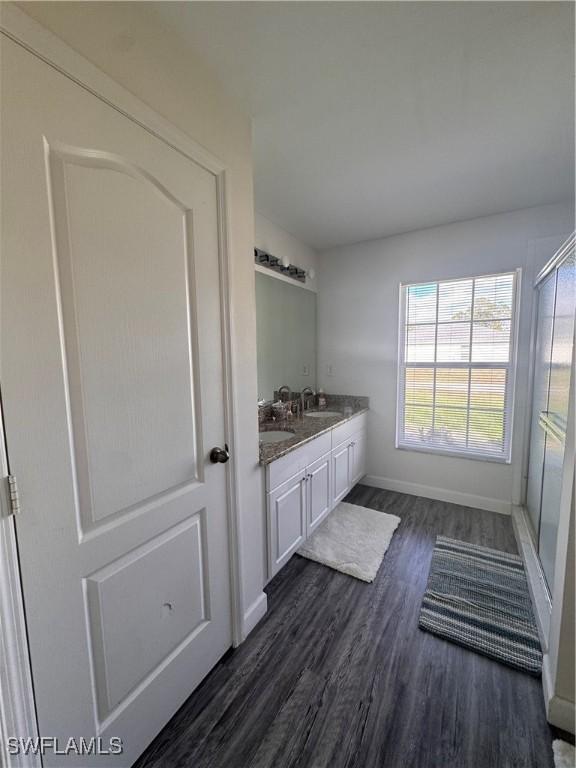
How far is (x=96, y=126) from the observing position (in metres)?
0.87

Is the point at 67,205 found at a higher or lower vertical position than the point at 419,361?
higher

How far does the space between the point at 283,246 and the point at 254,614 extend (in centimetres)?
273

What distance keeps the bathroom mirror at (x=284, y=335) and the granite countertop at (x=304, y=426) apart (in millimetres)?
306

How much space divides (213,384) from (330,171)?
158cm

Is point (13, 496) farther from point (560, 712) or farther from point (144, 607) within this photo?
point (560, 712)

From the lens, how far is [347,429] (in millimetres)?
2727

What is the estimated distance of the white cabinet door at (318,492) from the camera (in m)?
2.13

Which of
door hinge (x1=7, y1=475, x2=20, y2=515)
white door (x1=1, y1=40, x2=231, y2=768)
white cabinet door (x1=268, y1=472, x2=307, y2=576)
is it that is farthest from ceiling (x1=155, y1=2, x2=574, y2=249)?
white cabinet door (x1=268, y1=472, x2=307, y2=576)

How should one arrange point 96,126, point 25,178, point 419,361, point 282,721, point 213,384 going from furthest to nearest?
1. point 419,361
2. point 213,384
3. point 282,721
4. point 96,126
5. point 25,178

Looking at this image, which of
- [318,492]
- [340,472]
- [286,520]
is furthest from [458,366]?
[286,520]

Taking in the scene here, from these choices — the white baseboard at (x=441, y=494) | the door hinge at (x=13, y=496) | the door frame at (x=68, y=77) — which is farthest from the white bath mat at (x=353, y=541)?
the door hinge at (x=13, y=496)

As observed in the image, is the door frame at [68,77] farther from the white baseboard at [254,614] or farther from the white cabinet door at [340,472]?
the white cabinet door at [340,472]

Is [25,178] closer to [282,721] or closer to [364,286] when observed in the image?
[282,721]

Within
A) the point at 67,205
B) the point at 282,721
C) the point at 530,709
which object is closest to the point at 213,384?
the point at 67,205
